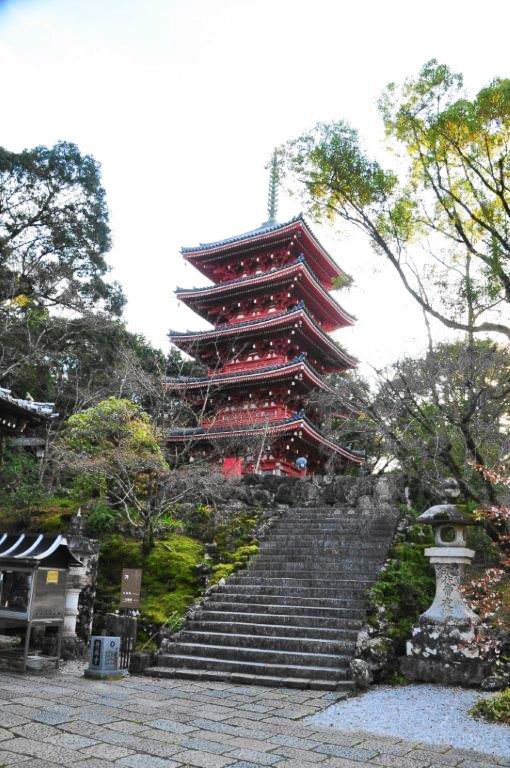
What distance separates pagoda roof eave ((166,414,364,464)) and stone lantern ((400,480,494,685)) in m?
11.7

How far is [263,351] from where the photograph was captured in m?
24.4

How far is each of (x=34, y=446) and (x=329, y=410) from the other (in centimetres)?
1171

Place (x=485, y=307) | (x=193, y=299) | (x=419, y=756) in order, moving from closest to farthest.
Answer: (x=419, y=756)
(x=485, y=307)
(x=193, y=299)

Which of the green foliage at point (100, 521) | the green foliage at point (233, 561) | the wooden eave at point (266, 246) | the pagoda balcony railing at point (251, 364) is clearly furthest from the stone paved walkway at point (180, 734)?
the wooden eave at point (266, 246)

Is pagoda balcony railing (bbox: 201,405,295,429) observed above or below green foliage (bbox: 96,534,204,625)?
above

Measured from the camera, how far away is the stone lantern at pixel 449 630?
7.56 m

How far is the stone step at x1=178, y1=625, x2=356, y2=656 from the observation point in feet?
27.3

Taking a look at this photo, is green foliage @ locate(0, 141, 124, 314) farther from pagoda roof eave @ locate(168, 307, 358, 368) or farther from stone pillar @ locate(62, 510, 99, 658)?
stone pillar @ locate(62, 510, 99, 658)

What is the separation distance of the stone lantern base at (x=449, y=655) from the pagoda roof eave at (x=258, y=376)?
13095 millimetres

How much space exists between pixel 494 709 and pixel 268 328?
59.7 ft

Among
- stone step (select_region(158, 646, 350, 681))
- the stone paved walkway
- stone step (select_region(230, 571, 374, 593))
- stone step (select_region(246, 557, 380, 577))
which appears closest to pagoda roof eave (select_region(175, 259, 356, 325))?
stone step (select_region(246, 557, 380, 577))

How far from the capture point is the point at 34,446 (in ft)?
72.2

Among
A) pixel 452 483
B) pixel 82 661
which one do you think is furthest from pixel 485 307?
Answer: pixel 82 661

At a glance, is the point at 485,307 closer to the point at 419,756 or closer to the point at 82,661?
the point at 419,756
